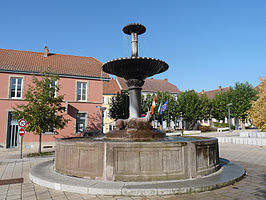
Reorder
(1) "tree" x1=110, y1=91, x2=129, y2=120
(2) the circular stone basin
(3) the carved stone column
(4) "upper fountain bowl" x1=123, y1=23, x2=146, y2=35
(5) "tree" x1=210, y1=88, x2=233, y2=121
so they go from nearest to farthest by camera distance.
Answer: (2) the circular stone basin, (3) the carved stone column, (4) "upper fountain bowl" x1=123, y1=23, x2=146, y2=35, (1) "tree" x1=110, y1=91, x2=129, y2=120, (5) "tree" x1=210, y1=88, x2=233, y2=121

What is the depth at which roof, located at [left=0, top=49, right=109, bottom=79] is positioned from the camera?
62.4 feet

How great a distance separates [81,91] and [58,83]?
8.63 feet

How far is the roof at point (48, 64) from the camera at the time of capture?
1902 cm

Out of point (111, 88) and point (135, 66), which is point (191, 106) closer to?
point (111, 88)

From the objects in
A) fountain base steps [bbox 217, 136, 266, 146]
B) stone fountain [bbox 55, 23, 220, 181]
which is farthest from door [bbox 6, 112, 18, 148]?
fountain base steps [bbox 217, 136, 266, 146]

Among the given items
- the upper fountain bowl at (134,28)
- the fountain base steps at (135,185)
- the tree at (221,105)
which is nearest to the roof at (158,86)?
the tree at (221,105)

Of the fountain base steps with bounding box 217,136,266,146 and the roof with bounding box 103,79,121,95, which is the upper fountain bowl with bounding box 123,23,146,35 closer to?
the fountain base steps with bounding box 217,136,266,146

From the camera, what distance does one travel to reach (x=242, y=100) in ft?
135

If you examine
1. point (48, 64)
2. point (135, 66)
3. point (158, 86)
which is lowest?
point (135, 66)

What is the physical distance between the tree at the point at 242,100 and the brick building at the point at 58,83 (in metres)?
33.5

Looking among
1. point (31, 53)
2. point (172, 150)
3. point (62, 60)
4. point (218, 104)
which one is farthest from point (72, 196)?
point (218, 104)

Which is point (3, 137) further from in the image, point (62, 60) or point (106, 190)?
point (106, 190)

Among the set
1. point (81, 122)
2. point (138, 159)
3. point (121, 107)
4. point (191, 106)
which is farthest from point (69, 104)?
point (191, 106)

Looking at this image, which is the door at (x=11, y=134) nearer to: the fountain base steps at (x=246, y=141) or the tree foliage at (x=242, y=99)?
the fountain base steps at (x=246, y=141)
